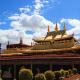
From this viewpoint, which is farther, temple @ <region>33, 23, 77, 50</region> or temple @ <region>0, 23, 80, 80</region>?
temple @ <region>33, 23, 77, 50</region>

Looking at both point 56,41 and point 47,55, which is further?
point 56,41

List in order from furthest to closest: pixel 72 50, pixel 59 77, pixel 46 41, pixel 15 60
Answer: pixel 46 41 < pixel 72 50 < pixel 15 60 < pixel 59 77

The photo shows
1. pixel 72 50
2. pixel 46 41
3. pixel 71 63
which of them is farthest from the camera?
pixel 46 41

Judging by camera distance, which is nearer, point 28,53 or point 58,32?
point 28,53

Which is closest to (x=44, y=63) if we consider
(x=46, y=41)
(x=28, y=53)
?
(x=28, y=53)

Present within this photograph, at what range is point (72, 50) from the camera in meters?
43.1

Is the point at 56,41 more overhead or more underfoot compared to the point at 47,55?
more overhead

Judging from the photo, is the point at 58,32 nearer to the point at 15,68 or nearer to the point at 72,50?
the point at 72,50

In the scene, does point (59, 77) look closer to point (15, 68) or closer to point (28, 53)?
point (15, 68)

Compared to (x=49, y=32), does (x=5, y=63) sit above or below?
below

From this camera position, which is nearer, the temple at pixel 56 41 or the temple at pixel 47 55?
the temple at pixel 47 55

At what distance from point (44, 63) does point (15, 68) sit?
4.35 metres

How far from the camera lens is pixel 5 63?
3894cm

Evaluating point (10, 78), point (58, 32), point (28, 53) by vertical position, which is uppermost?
point (58, 32)
